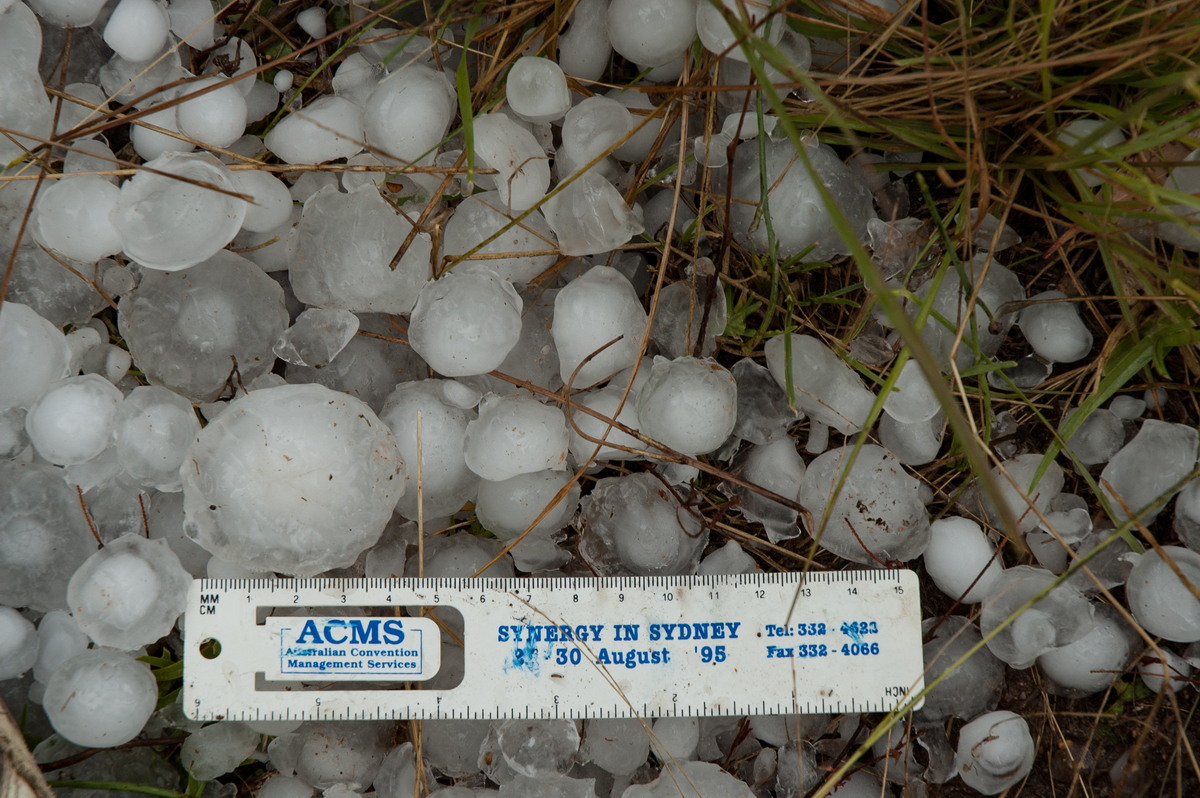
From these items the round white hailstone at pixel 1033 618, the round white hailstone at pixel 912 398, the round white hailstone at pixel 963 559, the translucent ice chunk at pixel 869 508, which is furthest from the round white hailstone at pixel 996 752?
the round white hailstone at pixel 912 398

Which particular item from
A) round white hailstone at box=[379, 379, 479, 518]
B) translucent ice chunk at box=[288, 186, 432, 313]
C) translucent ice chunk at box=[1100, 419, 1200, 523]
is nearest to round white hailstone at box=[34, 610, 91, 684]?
round white hailstone at box=[379, 379, 479, 518]

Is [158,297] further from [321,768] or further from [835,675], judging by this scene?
[835,675]

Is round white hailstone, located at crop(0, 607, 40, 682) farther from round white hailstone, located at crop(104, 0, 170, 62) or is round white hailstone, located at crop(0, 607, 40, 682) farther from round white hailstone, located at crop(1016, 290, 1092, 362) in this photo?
round white hailstone, located at crop(1016, 290, 1092, 362)

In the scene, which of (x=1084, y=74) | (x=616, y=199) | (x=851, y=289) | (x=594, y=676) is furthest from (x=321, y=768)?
(x=1084, y=74)

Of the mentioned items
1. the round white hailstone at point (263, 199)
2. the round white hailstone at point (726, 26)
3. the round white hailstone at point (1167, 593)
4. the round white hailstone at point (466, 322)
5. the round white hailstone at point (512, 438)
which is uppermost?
the round white hailstone at point (726, 26)

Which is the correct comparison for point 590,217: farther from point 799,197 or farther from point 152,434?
point 152,434

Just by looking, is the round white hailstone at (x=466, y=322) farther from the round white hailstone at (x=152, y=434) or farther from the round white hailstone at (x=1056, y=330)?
the round white hailstone at (x=1056, y=330)

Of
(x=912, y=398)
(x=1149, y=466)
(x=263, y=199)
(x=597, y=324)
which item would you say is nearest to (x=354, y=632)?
(x=597, y=324)
